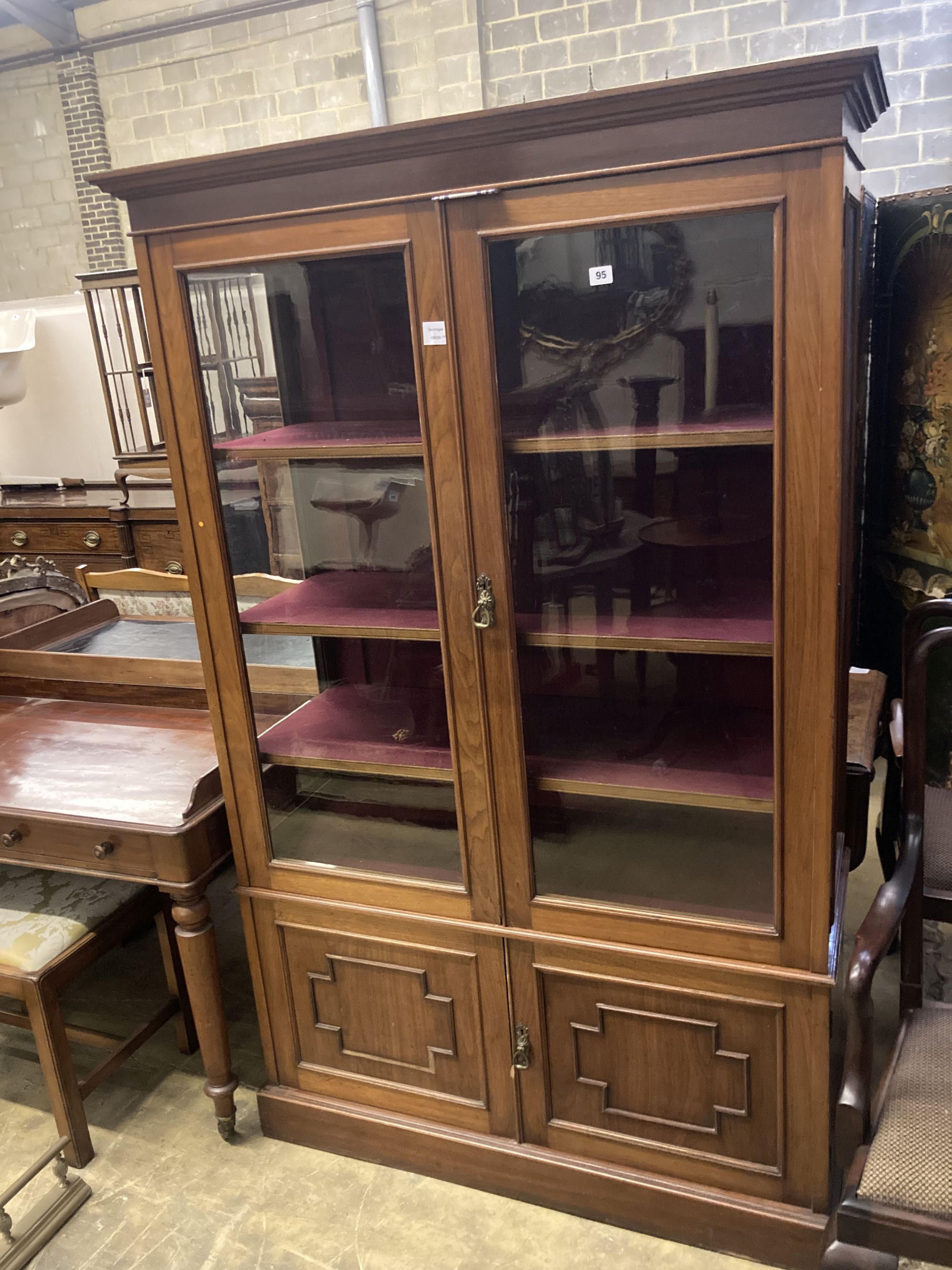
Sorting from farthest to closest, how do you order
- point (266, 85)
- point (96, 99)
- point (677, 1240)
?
1. point (96, 99)
2. point (266, 85)
3. point (677, 1240)

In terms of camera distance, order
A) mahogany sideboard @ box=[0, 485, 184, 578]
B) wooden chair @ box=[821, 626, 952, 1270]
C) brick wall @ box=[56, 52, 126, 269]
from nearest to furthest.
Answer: wooden chair @ box=[821, 626, 952, 1270]
mahogany sideboard @ box=[0, 485, 184, 578]
brick wall @ box=[56, 52, 126, 269]

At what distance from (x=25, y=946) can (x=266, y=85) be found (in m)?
5.13

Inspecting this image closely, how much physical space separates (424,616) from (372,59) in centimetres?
448

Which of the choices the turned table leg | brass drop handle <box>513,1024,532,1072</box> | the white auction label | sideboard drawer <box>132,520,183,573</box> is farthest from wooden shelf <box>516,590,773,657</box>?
sideboard drawer <box>132,520,183,573</box>

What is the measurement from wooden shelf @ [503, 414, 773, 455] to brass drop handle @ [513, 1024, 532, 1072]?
1079mm

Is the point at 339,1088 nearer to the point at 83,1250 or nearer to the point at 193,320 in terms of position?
the point at 83,1250

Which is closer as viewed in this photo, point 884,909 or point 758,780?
point 884,909

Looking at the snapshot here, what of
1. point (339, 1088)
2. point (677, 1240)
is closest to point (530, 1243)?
point (677, 1240)

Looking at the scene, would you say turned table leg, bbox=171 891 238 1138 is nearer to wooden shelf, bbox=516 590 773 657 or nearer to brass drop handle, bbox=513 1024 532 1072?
brass drop handle, bbox=513 1024 532 1072

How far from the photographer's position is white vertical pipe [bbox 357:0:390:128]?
4910 mm

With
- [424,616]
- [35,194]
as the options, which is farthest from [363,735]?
[35,194]

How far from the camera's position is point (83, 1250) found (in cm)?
183

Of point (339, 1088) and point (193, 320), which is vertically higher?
point (193, 320)

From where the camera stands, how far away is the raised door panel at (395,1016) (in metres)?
1.82
